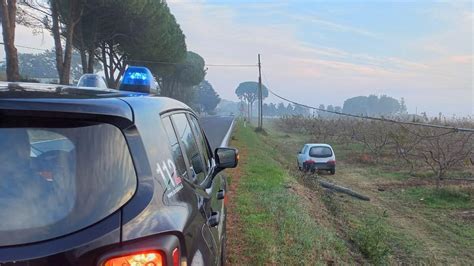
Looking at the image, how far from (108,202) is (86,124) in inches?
12.0

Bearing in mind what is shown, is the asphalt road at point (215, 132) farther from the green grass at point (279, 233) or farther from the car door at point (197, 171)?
the car door at point (197, 171)

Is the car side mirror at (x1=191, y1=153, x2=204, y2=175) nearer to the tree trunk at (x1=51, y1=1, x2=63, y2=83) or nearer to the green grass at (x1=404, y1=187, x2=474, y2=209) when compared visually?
the green grass at (x1=404, y1=187, x2=474, y2=209)

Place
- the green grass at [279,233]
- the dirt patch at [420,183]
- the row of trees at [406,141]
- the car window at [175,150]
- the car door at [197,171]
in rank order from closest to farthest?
the car window at [175,150] → the car door at [197,171] → the green grass at [279,233] → the dirt patch at [420,183] → the row of trees at [406,141]

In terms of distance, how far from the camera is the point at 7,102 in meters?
1.67

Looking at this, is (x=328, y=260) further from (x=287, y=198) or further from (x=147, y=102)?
(x=147, y=102)

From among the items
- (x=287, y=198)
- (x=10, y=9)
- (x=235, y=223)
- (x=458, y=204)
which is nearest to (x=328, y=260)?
(x=235, y=223)

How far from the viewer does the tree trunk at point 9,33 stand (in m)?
16.2

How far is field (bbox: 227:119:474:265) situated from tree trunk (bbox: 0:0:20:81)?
8.90 metres

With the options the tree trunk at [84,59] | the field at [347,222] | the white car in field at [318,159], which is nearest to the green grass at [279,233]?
the field at [347,222]

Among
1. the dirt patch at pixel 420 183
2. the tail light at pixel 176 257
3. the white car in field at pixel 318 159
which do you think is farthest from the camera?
the white car in field at pixel 318 159

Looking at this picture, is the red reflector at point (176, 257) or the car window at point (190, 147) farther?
the car window at point (190, 147)

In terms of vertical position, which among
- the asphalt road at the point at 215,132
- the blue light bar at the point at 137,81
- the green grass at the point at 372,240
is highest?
the blue light bar at the point at 137,81

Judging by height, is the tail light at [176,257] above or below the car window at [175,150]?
below

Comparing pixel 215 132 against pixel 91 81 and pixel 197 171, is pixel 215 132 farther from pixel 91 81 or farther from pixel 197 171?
pixel 197 171
